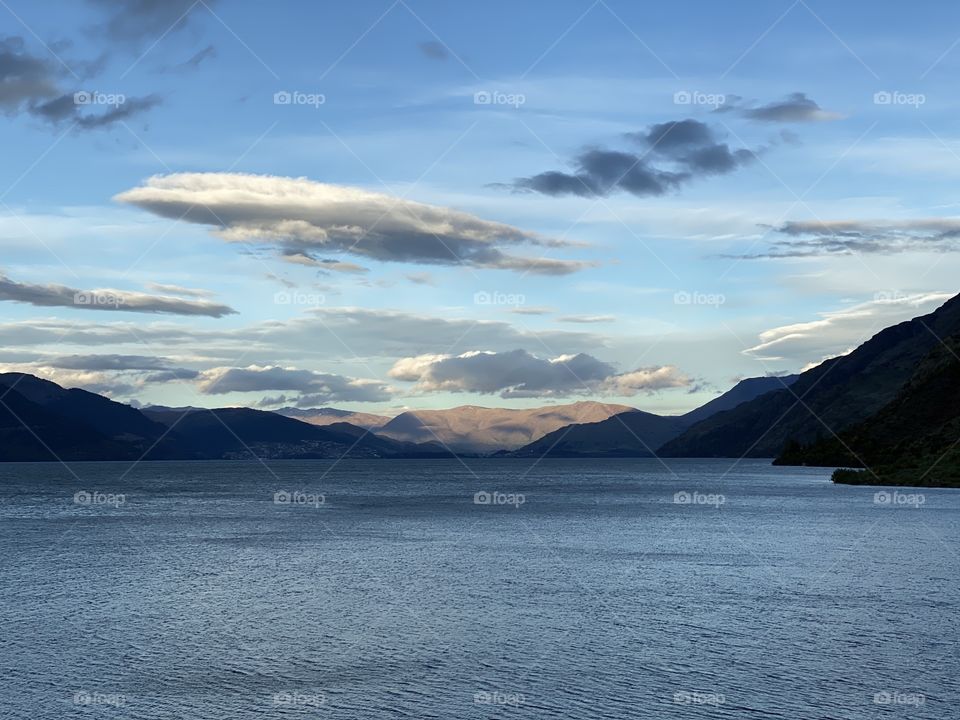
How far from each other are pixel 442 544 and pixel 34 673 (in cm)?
6344

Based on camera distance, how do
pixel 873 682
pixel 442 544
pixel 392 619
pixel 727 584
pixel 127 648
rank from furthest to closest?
pixel 442 544 < pixel 727 584 < pixel 392 619 < pixel 127 648 < pixel 873 682

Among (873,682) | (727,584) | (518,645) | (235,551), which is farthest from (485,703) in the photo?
(235,551)

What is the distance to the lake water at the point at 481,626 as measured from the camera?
40.6 meters

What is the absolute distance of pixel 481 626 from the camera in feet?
184

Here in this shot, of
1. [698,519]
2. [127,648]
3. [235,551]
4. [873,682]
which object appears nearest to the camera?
[873,682]

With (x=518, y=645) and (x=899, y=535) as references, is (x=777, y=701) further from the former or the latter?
(x=899, y=535)

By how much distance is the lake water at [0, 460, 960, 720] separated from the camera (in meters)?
40.6

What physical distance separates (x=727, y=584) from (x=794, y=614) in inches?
532

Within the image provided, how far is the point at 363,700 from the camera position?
40281 millimetres

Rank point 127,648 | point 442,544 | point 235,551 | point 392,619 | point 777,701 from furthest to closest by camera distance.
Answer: point 442,544 → point 235,551 → point 392,619 → point 127,648 → point 777,701

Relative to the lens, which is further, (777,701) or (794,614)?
(794,614)

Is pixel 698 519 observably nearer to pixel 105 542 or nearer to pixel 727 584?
pixel 727 584

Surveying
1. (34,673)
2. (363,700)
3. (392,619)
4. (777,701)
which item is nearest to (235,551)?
(392,619)

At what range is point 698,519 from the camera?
145125 millimetres
